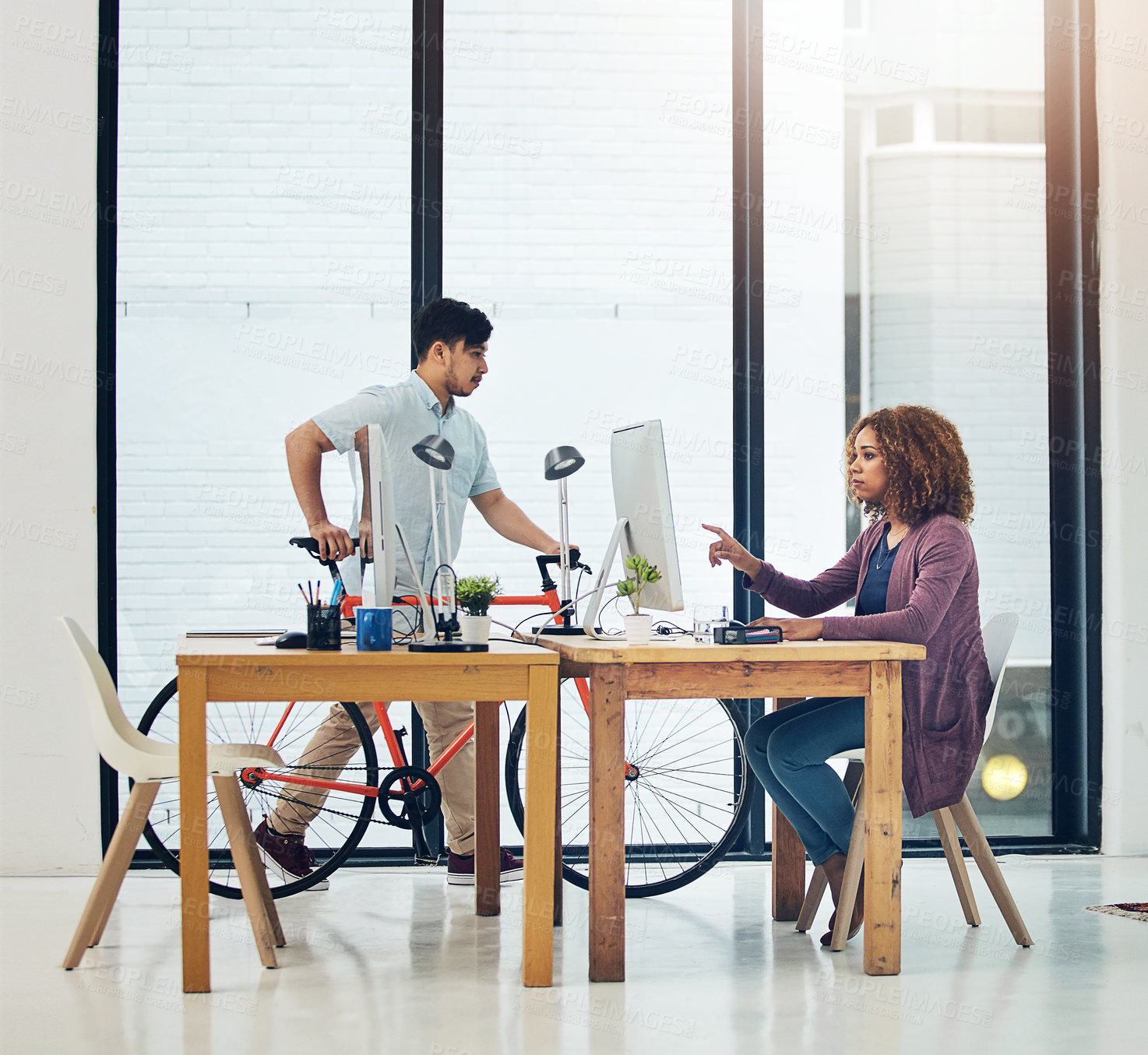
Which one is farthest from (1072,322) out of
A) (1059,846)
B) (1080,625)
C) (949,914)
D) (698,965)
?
(698,965)

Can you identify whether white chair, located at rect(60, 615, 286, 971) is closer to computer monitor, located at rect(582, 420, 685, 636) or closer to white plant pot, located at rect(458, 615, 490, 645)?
white plant pot, located at rect(458, 615, 490, 645)

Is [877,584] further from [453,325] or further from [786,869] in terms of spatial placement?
[453,325]

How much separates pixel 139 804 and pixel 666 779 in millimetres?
1720

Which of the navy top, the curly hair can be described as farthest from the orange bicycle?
the curly hair

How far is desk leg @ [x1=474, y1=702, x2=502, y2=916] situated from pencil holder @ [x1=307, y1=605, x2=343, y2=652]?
0.68 meters

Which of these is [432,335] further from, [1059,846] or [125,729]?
[1059,846]

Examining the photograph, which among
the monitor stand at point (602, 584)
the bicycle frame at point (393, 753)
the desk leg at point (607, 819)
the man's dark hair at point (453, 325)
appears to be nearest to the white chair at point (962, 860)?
the desk leg at point (607, 819)

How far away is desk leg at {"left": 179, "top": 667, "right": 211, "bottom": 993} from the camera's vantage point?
7.39 ft

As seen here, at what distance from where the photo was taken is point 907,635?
101 inches

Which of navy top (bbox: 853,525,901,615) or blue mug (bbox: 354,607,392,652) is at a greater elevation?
navy top (bbox: 853,525,901,615)

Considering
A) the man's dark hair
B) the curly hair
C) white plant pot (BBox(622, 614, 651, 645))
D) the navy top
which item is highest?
the man's dark hair

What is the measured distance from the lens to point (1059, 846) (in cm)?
386

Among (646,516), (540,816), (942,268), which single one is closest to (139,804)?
(540,816)

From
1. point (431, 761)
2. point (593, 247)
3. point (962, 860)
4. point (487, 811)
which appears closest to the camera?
point (962, 860)
